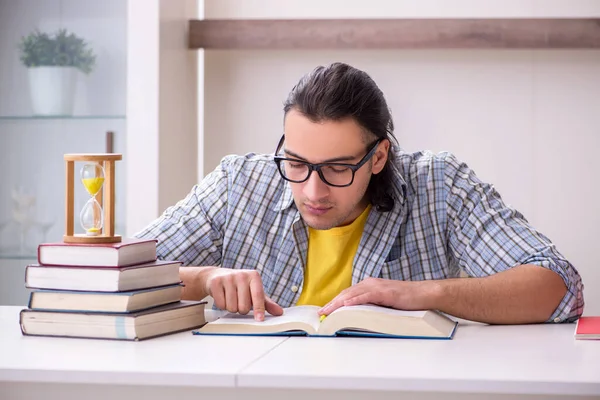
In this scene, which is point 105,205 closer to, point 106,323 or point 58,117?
point 106,323

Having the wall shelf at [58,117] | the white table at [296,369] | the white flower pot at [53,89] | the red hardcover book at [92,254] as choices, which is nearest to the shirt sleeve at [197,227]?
the red hardcover book at [92,254]

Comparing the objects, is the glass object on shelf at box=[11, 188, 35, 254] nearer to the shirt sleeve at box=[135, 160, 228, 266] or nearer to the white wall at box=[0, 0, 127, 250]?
the white wall at box=[0, 0, 127, 250]

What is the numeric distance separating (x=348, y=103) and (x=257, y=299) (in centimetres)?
57

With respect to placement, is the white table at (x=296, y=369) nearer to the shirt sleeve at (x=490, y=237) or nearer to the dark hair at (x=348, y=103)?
the shirt sleeve at (x=490, y=237)

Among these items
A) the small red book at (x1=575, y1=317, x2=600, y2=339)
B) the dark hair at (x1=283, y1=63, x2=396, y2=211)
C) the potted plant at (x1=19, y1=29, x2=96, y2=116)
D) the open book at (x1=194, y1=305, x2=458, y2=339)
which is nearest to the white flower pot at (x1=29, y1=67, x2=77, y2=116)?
the potted plant at (x1=19, y1=29, x2=96, y2=116)

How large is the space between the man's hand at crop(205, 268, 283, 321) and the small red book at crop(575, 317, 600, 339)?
54 centimetres

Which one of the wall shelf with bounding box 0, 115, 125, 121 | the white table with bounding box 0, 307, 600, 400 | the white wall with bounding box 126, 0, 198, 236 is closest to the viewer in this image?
the white table with bounding box 0, 307, 600, 400

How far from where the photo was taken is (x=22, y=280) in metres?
2.88

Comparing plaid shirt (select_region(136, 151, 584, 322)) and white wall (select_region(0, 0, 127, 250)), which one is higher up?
white wall (select_region(0, 0, 127, 250))

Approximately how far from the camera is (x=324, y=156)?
5.87 feet

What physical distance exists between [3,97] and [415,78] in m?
1.43

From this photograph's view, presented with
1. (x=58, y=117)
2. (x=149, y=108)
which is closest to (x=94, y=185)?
(x=149, y=108)

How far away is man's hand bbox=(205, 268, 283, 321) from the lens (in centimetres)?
153

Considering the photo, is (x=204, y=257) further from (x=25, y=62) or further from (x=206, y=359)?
(x=25, y=62)
